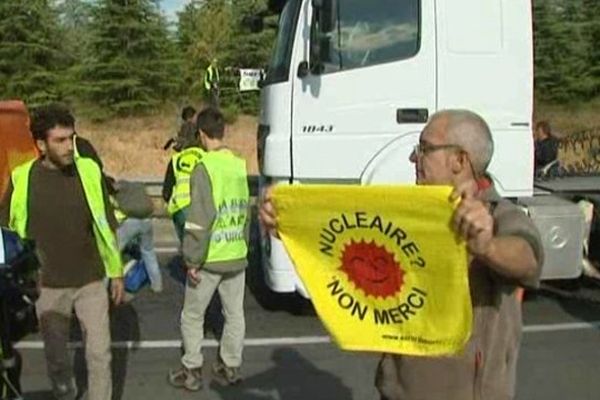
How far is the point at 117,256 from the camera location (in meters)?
4.79

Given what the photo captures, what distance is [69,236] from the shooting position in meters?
4.71

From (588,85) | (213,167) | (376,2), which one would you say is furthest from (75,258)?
(588,85)

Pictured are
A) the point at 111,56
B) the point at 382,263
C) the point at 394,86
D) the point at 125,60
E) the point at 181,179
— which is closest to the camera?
the point at 382,263

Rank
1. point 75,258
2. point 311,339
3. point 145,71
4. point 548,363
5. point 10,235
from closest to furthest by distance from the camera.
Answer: point 10,235, point 75,258, point 548,363, point 311,339, point 145,71

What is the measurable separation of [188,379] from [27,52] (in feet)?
82.3

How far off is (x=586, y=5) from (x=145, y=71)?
13866 mm

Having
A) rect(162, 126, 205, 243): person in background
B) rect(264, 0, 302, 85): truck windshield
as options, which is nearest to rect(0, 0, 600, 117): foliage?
rect(162, 126, 205, 243): person in background

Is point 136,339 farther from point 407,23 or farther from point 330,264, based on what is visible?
point 330,264

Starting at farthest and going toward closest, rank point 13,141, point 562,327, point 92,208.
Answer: point 13,141
point 562,327
point 92,208

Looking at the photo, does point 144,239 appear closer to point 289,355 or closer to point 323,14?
point 289,355

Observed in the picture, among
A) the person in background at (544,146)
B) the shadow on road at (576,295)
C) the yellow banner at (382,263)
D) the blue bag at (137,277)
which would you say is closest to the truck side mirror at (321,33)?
the blue bag at (137,277)

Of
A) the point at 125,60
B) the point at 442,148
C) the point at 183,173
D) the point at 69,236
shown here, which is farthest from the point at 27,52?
the point at 442,148

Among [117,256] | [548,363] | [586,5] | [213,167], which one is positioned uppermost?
[586,5]

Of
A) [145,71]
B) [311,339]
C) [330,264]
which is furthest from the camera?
[145,71]
